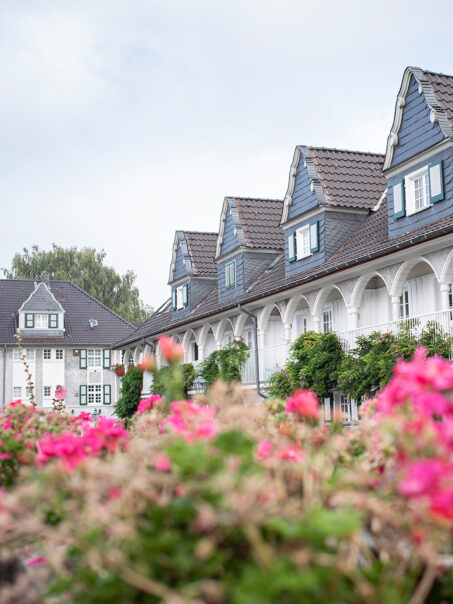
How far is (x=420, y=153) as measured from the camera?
18828mm

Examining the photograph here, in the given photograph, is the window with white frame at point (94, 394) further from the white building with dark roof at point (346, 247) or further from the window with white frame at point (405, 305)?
the window with white frame at point (405, 305)

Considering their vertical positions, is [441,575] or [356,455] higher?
[356,455]

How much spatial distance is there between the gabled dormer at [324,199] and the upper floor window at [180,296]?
1022 centimetres

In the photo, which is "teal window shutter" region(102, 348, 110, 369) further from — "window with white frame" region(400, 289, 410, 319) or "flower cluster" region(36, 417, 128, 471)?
"flower cluster" region(36, 417, 128, 471)

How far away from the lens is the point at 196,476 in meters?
2.73

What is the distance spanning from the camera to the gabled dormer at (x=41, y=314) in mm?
58406

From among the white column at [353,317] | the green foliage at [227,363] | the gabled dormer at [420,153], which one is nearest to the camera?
the gabled dormer at [420,153]

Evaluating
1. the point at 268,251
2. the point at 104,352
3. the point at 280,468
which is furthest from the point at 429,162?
the point at 104,352

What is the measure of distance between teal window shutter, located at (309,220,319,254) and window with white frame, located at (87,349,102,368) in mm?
38413

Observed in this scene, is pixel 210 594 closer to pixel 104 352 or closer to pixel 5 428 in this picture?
pixel 5 428

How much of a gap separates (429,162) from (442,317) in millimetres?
4694

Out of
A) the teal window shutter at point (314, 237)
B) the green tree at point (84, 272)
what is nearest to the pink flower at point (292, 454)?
the teal window shutter at point (314, 237)

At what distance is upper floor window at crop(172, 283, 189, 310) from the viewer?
3506 centimetres

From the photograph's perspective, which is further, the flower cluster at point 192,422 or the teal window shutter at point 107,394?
the teal window shutter at point 107,394
